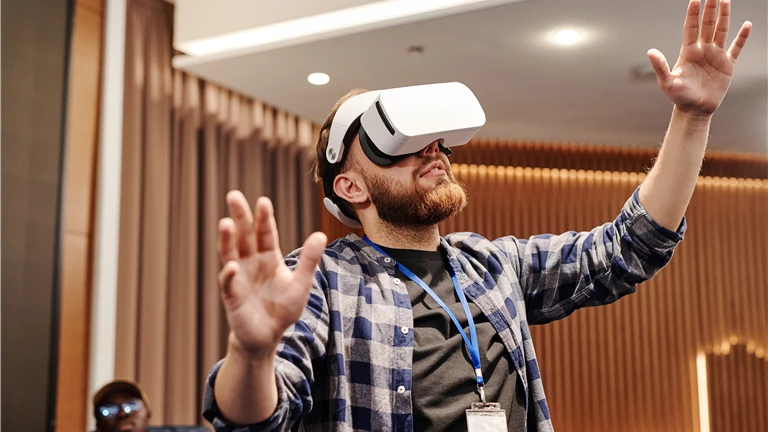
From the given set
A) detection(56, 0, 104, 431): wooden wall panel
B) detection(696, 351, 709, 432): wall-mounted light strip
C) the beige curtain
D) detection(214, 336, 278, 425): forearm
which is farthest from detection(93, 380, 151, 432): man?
detection(696, 351, 709, 432): wall-mounted light strip

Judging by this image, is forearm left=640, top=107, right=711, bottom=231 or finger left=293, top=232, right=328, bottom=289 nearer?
finger left=293, top=232, right=328, bottom=289

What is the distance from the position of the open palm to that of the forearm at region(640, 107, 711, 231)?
0.03 metres

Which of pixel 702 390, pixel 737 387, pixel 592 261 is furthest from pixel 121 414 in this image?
pixel 737 387

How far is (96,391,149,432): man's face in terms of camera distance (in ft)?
9.48

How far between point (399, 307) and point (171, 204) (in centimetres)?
272

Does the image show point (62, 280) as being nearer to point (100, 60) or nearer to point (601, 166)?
point (100, 60)

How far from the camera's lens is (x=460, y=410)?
127cm

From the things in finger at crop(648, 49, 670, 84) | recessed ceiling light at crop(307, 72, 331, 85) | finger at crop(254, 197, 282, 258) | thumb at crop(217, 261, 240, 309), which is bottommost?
thumb at crop(217, 261, 240, 309)

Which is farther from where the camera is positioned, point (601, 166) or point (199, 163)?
point (601, 166)

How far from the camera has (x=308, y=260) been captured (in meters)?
0.97

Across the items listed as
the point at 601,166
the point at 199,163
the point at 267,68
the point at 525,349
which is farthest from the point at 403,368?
the point at 601,166

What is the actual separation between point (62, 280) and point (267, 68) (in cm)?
144

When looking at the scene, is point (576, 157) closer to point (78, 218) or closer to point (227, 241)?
point (78, 218)

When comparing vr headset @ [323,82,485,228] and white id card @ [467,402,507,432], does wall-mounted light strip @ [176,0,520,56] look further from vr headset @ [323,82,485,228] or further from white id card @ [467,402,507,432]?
white id card @ [467,402,507,432]
